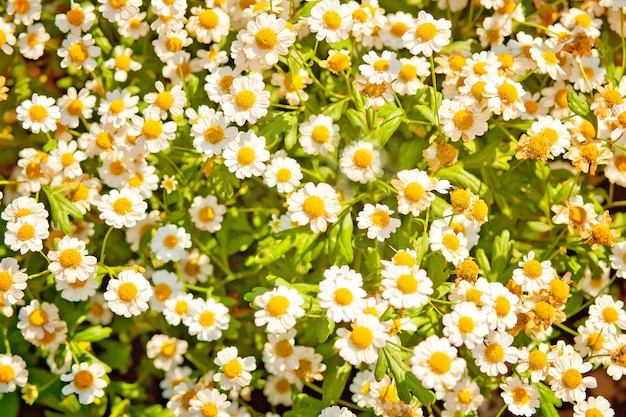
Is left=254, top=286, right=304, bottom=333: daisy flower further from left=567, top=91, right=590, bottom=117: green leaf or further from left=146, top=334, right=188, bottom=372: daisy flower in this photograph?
left=567, top=91, right=590, bottom=117: green leaf

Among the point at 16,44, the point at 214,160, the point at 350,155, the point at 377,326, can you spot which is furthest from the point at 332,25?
the point at 16,44

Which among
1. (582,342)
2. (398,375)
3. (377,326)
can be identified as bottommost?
(582,342)

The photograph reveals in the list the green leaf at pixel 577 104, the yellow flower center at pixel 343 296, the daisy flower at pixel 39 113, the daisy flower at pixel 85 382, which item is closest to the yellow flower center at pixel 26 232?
the daisy flower at pixel 39 113

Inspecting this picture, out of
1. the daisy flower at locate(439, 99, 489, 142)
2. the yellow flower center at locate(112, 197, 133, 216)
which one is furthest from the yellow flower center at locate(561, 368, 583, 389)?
the yellow flower center at locate(112, 197, 133, 216)

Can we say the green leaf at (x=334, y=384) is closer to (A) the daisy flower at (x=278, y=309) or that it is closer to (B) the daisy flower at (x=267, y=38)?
(A) the daisy flower at (x=278, y=309)

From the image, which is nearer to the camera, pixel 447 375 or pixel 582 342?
pixel 447 375

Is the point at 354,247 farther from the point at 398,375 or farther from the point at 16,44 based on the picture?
the point at 16,44

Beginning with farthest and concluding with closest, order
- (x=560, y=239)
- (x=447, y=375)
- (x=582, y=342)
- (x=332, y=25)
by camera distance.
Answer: (x=560, y=239) → (x=582, y=342) → (x=332, y=25) → (x=447, y=375)
